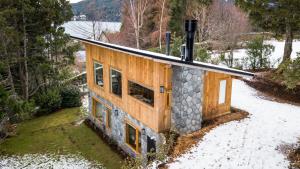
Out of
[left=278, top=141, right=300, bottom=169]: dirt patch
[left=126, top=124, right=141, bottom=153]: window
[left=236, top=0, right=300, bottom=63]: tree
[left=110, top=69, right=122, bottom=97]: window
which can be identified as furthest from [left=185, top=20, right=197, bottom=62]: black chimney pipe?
[left=110, top=69, right=122, bottom=97]: window

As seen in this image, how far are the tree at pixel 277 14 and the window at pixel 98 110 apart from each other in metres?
8.74

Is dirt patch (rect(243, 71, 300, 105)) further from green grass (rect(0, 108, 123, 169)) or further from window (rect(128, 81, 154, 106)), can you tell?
green grass (rect(0, 108, 123, 169))

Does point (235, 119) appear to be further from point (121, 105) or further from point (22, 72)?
point (22, 72)

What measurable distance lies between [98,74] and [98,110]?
2048mm

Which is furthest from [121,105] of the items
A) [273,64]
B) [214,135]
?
[273,64]

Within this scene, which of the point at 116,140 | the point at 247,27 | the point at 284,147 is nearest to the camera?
the point at 284,147

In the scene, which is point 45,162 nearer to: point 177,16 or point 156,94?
point 156,94

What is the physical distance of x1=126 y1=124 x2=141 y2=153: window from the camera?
11.1m

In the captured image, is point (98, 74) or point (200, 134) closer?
point (200, 134)

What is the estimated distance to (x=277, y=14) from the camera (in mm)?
11023

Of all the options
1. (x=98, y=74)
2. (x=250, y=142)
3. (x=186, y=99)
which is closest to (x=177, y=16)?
(x=98, y=74)

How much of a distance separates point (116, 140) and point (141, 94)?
3.29 m

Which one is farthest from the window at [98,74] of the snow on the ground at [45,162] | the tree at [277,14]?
the tree at [277,14]

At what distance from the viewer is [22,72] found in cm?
1728
